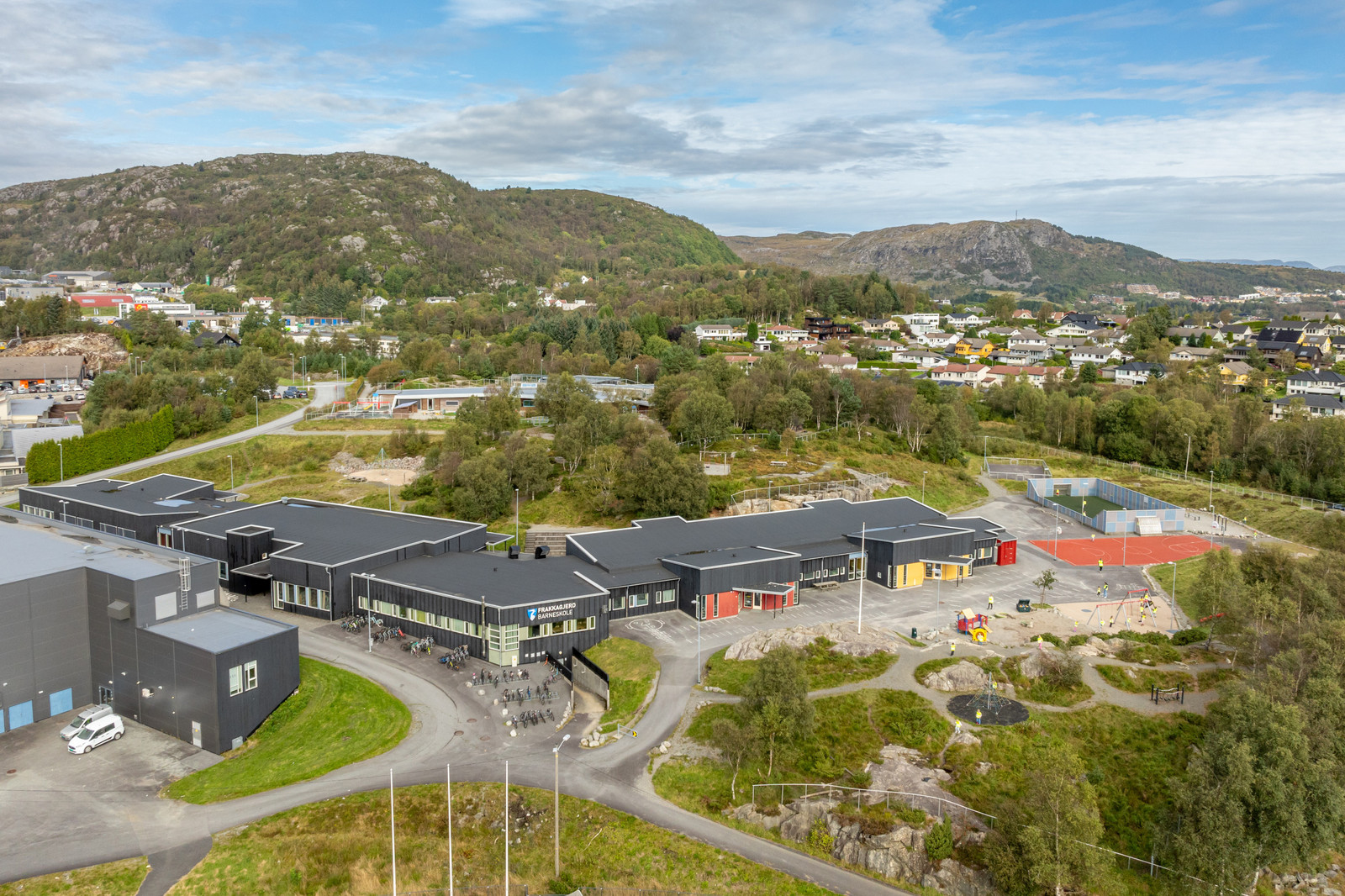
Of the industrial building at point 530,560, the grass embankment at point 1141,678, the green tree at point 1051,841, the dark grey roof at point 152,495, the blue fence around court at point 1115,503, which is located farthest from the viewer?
the blue fence around court at point 1115,503

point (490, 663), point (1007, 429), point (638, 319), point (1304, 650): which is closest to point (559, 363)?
point (638, 319)

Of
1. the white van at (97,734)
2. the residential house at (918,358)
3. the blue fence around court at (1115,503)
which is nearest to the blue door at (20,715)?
the white van at (97,734)

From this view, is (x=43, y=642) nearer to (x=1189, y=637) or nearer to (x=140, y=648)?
(x=140, y=648)

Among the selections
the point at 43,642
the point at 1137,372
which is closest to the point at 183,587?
the point at 43,642

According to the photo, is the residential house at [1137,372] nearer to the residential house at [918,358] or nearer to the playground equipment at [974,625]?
the residential house at [918,358]

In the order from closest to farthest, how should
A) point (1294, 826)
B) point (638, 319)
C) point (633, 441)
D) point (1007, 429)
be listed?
point (1294, 826) → point (633, 441) → point (1007, 429) → point (638, 319)

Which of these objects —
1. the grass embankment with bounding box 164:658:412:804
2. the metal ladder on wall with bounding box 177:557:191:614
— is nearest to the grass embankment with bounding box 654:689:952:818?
the grass embankment with bounding box 164:658:412:804

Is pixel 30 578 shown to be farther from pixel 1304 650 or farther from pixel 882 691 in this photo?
pixel 1304 650

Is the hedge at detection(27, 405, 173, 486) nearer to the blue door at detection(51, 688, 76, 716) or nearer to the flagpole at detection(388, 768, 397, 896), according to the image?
the blue door at detection(51, 688, 76, 716)
